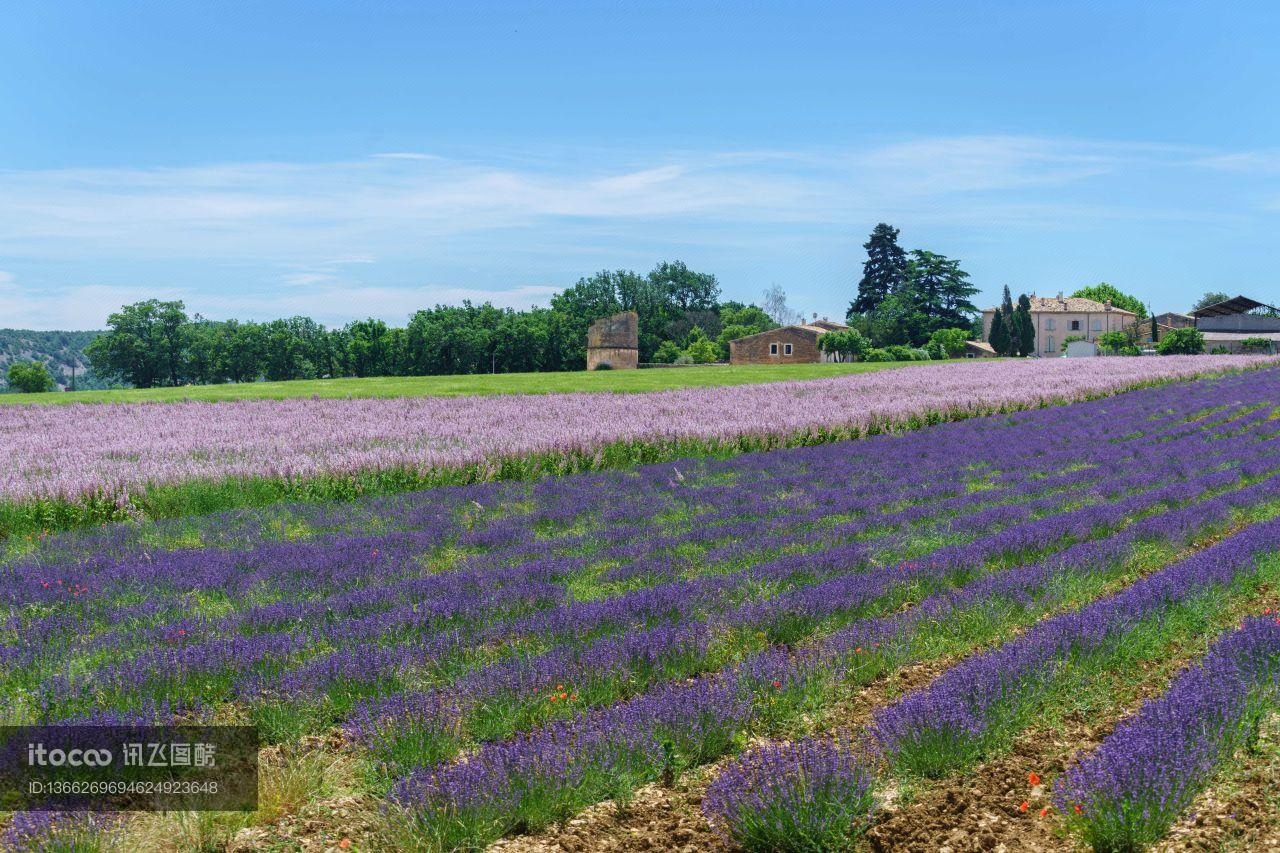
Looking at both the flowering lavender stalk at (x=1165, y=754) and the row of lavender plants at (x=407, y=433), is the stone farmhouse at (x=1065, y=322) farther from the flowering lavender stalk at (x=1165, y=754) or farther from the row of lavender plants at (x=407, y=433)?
the flowering lavender stalk at (x=1165, y=754)

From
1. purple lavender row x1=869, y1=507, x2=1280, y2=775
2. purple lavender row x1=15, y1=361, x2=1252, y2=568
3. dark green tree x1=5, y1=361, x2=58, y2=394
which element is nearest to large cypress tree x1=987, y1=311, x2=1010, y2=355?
purple lavender row x1=15, y1=361, x2=1252, y2=568

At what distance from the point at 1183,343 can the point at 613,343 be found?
51933 millimetres

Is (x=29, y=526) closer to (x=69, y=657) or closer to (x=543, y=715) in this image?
(x=69, y=657)

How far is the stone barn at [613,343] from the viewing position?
9806 centimetres

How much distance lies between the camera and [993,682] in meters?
5.40

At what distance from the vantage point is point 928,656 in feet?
21.5

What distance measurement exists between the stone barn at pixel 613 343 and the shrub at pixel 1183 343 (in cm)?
4742

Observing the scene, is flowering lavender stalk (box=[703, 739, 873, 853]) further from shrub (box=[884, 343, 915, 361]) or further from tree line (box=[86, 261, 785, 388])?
tree line (box=[86, 261, 785, 388])

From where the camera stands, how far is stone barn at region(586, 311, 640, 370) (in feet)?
322

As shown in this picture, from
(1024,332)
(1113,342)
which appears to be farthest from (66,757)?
(1024,332)

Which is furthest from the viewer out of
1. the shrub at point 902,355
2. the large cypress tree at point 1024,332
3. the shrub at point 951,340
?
the large cypress tree at point 1024,332

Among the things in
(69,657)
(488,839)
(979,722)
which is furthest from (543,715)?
(69,657)

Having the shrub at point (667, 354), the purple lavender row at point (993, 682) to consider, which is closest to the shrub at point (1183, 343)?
the shrub at point (667, 354)

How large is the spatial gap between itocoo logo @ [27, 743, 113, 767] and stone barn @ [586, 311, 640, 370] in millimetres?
91728
